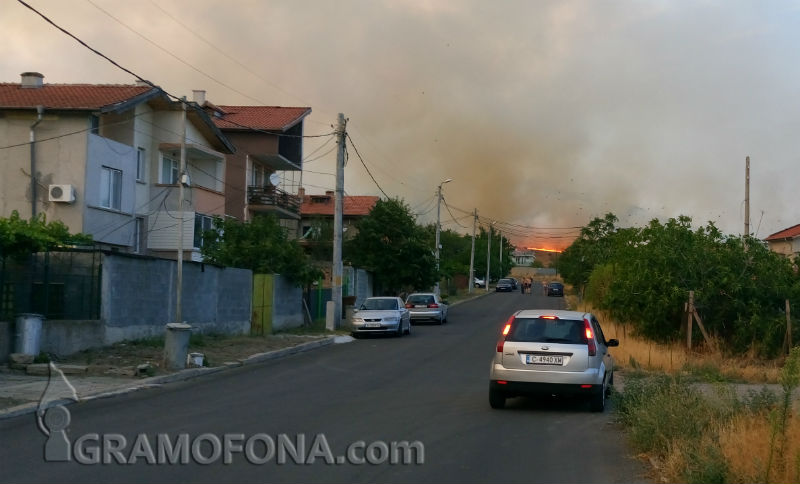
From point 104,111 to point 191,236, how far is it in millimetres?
7623

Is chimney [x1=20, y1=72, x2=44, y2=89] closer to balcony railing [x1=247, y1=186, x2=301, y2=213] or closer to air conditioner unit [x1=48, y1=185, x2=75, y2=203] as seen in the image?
air conditioner unit [x1=48, y1=185, x2=75, y2=203]

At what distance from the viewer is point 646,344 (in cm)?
2262

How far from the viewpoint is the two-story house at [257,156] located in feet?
158

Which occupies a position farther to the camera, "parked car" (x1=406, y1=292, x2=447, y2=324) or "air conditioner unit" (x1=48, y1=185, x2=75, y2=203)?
"parked car" (x1=406, y1=292, x2=447, y2=324)

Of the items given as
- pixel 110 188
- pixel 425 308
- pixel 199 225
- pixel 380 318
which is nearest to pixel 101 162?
pixel 110 188

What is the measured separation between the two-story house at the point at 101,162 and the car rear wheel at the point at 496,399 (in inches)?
725

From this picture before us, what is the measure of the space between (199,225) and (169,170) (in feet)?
9.15

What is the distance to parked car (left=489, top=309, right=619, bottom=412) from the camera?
1314 cm

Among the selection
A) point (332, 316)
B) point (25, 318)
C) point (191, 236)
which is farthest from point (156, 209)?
A: point (25, 318)

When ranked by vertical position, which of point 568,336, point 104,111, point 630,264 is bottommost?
point 568,336

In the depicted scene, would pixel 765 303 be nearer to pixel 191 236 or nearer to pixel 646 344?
pixel 646 344

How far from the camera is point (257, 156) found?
160ft

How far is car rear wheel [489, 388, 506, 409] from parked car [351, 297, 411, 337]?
1831 cm

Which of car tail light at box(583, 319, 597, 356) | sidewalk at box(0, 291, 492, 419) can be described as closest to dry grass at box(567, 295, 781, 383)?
car tail light at box(583, 319, 597, 356)
